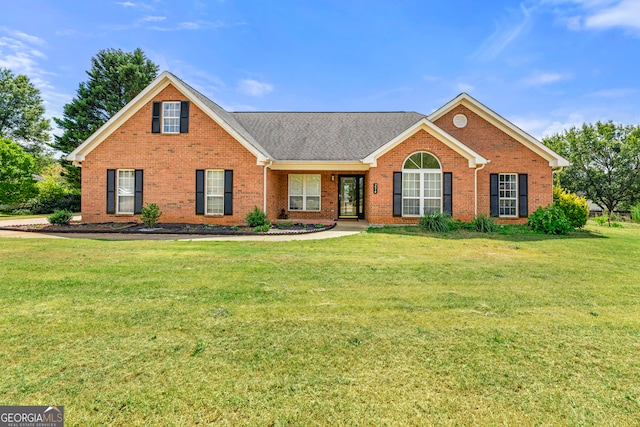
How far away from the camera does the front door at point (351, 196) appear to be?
696 inches

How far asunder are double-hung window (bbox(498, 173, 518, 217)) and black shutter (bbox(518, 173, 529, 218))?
17 centimetres

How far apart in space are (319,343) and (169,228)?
462 inches

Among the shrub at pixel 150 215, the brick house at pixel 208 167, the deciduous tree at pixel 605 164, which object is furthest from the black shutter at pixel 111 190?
the deciduous tree at pixel 605 164

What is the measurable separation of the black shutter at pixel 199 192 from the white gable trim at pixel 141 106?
2.25 meters

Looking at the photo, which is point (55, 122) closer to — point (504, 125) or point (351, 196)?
point (351, 196)

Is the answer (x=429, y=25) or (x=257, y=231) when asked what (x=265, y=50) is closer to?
(x=429, y=25)

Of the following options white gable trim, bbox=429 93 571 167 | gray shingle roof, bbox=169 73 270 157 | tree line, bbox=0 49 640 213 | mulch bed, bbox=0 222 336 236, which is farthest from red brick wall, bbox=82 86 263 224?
tree line, bbox=0 49 640 213

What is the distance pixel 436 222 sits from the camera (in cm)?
1293

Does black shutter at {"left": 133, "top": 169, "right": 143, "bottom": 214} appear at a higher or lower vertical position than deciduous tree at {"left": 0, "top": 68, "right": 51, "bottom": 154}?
lower

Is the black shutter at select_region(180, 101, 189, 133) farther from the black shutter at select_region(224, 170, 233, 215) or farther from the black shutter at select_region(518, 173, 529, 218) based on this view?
the black shutter at select_region(518, 173, 529, 218)

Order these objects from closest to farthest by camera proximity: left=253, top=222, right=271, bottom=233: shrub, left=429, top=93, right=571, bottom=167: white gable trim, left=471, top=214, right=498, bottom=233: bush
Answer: left=253, top=222, right=271, bottom=233: shrub, left=471, top=214, right=498, bottom=233: bush, left=429, top=93, right=571, bottom=167: white gable trim

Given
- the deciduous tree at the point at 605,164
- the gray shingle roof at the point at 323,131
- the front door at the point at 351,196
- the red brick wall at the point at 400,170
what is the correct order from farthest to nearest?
the deciduous tree at the point at 605,164 < the front door at the point at 351,196 < the gray shingle roof at the point at 323,131 < the red brick wall at the point at 400,170

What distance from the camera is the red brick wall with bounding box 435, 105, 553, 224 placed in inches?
616

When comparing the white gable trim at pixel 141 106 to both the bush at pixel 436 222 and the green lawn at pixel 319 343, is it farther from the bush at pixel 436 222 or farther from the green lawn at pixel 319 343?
the green lawn at pixel 319 343
